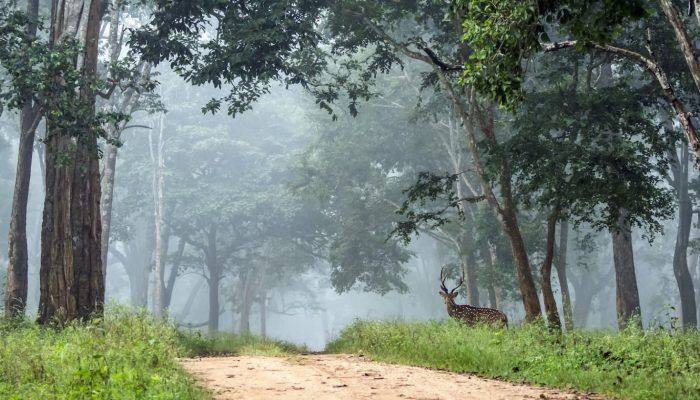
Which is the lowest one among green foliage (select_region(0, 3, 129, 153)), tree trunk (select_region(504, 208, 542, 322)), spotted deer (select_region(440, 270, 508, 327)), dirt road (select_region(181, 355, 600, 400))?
dirt road (select_region(181, 355, 600, 400))

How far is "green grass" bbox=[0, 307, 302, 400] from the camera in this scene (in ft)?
25.1

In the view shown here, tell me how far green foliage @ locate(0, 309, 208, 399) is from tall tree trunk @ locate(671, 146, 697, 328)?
62.7 ft

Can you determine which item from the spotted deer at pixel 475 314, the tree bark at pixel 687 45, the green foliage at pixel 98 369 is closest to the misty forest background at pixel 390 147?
the tree bark at pixel 687 45

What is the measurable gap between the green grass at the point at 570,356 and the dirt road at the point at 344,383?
0.57 m

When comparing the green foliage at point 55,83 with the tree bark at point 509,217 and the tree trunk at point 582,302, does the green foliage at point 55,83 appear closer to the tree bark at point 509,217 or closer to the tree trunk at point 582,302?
the tree bark at point 509,217

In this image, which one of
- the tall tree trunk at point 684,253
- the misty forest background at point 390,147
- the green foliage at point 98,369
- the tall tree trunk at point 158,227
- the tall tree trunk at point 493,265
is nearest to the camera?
the green foliage at point 98,369

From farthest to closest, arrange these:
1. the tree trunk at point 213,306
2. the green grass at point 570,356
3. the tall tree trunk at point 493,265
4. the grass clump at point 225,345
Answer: the tree trunk at point 213,306 → the tall tree trunk at point 493,265 → the grass clump at point 225,345 → the green grass at point 570,356

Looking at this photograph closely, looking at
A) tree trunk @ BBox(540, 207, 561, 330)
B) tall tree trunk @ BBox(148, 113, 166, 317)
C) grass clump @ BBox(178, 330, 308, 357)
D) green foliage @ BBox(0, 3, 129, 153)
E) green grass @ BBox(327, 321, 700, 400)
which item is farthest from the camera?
tall tree trunk @ BBox(148, 113, 166, 317)

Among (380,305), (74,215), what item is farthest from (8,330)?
(380,305)

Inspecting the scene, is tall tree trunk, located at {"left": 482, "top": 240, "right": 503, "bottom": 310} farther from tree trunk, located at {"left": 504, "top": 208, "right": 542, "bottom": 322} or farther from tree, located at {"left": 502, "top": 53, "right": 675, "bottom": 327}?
tree, located at {"left": 502, "top": 53, "right": 675, "bottom": 327}

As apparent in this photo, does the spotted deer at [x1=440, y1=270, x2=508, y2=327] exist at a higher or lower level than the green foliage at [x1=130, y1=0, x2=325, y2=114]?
lower

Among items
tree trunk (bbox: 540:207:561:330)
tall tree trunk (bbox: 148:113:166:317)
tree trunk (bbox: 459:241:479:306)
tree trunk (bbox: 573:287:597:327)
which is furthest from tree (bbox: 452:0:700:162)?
tree trunk (bbox: 573:287:597:327)

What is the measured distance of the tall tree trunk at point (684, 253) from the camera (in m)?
26.0

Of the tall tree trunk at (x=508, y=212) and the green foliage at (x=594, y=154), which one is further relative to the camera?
the tall tree trunk at (x=508, y=212)
